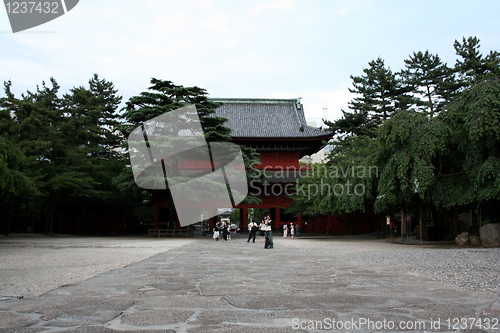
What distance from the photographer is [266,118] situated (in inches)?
1566

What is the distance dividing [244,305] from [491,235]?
1402 cm

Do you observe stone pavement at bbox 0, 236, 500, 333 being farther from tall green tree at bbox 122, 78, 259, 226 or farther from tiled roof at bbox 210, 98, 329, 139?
tiled roof at bbox 210, 98, 329, 139

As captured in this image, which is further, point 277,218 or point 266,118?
point 266,118

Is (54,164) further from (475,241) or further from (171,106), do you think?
(475,241)

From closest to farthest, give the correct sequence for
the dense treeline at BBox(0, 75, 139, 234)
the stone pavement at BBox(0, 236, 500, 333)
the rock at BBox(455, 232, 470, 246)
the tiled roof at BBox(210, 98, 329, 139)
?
the stone pavement at BBox(0, 236, 500, 333) < the rock at BBox(455, 232, 470, 246) < the dense treeline at BBox(0, 75, 139, 234) < the tiled roof at BBox(210, 98, 329, 139)

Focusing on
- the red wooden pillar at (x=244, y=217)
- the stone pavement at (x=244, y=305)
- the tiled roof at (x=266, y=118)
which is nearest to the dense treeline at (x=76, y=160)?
the red wooden pillar at (x=244, y=217)

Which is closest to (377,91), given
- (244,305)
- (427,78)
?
(427,78)

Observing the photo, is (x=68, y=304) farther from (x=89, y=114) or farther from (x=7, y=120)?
(x=89, y=114)

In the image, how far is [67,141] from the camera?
1199 inches

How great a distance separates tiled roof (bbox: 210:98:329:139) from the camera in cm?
3641

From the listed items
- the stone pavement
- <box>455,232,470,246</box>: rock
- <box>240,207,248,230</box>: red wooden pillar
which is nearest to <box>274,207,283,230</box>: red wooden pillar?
<box>240,207,248,230</box>: red wooden pillar

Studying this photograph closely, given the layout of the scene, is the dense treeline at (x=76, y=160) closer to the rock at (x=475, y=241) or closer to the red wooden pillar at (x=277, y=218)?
the red wooden pillar at (x=277, y=218)

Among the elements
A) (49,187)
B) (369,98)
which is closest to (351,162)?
(369,98)

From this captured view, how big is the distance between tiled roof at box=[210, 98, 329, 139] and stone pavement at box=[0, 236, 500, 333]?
29.0m
